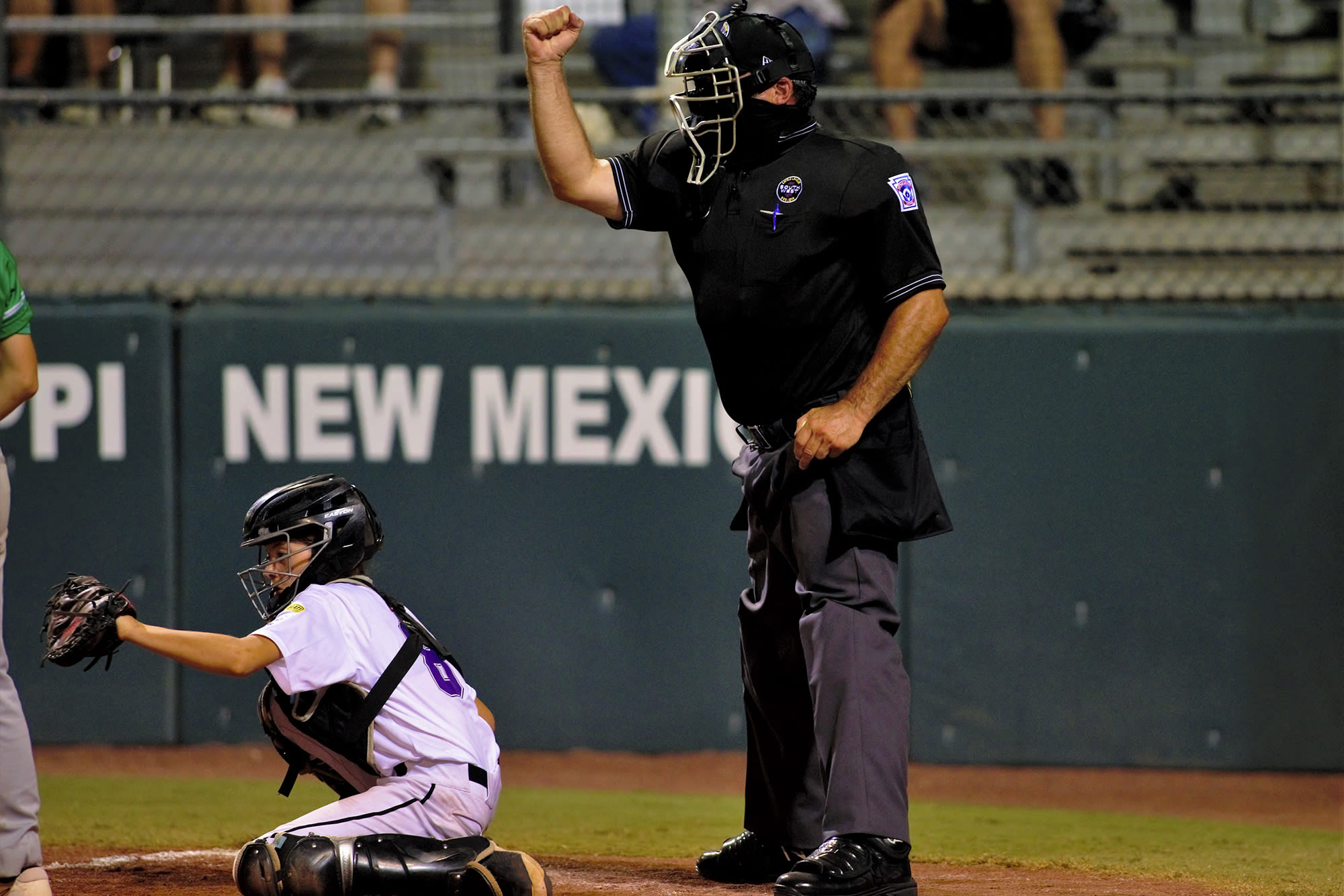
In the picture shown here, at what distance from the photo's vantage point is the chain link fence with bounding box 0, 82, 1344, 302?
6844mm

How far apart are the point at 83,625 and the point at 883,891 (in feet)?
5.62

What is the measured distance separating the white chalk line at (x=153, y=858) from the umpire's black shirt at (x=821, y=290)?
1883 millimetres

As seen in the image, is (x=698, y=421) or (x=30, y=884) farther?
(x=698, y=421)

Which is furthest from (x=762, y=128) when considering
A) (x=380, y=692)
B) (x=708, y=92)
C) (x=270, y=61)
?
(x=270, y=61)

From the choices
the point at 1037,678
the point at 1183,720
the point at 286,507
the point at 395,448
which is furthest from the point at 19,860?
the point at 1183,720

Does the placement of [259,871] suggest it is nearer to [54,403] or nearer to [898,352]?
[898,352]

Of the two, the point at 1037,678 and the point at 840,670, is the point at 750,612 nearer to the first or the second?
the point at 840,670

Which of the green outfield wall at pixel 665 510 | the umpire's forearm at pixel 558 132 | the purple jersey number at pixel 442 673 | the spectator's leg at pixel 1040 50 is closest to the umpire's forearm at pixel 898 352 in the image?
the umpire's forearm at pixel 558 132

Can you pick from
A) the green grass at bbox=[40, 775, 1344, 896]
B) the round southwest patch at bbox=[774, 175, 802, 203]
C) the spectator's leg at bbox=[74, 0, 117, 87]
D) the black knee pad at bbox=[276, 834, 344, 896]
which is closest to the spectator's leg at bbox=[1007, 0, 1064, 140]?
the green grass at bbox=[40, 775, 1344, 896]

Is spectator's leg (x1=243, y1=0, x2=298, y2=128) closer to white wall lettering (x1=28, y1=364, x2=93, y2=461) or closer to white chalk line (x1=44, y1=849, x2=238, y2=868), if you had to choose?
white wall lettering (x1=28, y1=364, x2=93, y2=461)

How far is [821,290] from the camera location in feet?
11.3

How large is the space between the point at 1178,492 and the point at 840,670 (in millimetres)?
2802

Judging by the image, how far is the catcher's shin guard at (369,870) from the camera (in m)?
3.08

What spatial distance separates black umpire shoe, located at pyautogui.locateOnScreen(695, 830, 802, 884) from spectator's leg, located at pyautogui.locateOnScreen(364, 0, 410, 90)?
4861mm
